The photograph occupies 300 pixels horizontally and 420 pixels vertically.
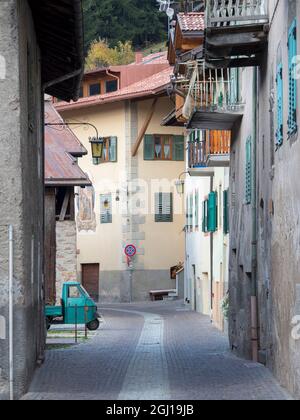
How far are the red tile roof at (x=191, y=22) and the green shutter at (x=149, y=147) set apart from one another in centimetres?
2094

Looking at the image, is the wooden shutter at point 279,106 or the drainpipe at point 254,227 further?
the drainpipe at point 254,227

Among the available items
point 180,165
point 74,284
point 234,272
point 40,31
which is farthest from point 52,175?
point 180,165

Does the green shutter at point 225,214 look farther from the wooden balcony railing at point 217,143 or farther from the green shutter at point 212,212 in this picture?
the green shutter at point 212,212

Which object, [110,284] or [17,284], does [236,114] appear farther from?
[110,284]

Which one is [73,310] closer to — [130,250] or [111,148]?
[130,250]

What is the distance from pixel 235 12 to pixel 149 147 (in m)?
37.5

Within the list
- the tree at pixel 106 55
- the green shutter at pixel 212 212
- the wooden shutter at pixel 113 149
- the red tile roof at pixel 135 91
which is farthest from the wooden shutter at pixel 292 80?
the tree at pixel 106 55

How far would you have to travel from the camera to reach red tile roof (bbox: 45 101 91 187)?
123ft

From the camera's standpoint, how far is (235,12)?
65.2 feet

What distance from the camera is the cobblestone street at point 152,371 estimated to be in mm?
15727

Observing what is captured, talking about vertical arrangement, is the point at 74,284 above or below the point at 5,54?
below

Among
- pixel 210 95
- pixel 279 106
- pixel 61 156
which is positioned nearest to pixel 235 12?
pixel 279 106

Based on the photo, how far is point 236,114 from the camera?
25.4 m

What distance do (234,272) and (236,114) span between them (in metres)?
3.61
